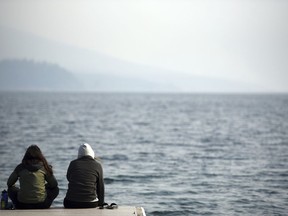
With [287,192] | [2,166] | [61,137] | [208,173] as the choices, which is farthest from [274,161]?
[61,137]

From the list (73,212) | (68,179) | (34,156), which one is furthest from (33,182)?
(73,212)

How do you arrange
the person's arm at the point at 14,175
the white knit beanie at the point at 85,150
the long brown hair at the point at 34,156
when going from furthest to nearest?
the person's arm at the point at 14,175 < the white knit beanie at the point at 85,150 < the long brown hair at the point at 34,156

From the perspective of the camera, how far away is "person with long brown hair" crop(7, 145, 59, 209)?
13.3 m

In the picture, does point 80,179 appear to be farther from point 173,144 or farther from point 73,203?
point 173,144

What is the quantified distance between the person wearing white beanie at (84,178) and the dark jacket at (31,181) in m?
0.50

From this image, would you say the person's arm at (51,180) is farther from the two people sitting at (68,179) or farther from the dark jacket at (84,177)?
the dark jacket at (84,177)

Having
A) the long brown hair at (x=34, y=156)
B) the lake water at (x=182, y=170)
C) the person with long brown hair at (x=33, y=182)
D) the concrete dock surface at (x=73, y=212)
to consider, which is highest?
the long brown hair at (x=34, y=156)

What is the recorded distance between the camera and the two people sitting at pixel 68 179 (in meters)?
13.3

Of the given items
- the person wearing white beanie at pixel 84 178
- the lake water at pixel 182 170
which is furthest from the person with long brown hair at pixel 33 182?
the lake water at pixel 182 170

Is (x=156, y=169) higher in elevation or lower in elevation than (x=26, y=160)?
lower

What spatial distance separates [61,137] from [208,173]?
75.3ft

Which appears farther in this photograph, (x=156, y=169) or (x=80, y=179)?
(x=156, y=169)

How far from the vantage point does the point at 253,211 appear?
19.8m

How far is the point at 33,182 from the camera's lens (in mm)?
13391
